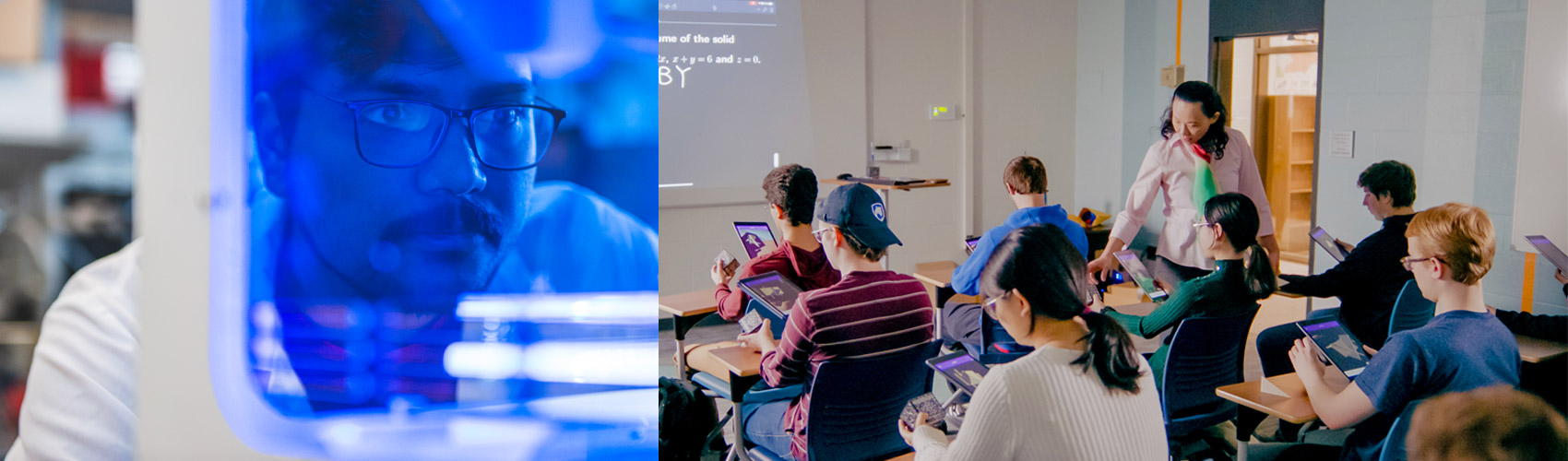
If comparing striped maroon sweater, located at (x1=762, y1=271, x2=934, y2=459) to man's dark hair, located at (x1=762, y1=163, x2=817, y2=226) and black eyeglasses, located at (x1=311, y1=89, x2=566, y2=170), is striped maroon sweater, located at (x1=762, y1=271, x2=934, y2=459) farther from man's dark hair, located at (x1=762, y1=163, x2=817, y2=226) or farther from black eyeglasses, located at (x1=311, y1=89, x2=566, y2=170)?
black eyeglasses, located at (x1=311, y1=89, x2=566, y2=170)

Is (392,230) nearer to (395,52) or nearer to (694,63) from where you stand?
(395,52)

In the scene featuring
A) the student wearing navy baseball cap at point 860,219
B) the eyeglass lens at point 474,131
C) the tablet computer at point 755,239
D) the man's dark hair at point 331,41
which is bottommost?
the tablet computer at point 755,239

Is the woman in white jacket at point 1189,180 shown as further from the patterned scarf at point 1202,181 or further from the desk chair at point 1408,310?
the desk chair at point 1408,310

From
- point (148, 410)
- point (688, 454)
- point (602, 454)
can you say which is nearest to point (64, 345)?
point (148, 410)

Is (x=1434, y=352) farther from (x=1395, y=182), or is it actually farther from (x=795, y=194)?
(x=795, y=194)

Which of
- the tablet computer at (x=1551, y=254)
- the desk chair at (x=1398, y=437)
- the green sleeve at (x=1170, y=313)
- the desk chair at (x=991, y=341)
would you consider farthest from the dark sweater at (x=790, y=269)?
the tablet computer at (x=1551, y=254)

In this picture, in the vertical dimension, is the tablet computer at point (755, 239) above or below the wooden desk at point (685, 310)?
above

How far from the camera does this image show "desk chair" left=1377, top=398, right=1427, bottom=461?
1940mm

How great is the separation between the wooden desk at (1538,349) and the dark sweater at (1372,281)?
1.19ft

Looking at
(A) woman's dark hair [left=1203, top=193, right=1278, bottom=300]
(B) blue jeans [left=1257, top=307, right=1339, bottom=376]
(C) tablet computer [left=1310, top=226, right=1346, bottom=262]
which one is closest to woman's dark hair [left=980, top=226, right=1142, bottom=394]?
(A) woman's dark hair [left=1203, top=193, right=1278, bottom=300]

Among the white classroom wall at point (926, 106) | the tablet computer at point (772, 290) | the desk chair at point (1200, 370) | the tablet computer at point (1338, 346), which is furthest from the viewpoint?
the white classroom wall at point (926, 106)

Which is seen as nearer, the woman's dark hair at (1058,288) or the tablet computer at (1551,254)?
the woman's dark hair at (1058,288)

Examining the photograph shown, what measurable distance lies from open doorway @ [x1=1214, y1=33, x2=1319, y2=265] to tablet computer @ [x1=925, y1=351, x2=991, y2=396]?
527 centimetres

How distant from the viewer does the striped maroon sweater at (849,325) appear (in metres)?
2.14
